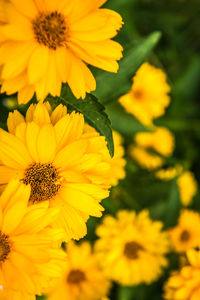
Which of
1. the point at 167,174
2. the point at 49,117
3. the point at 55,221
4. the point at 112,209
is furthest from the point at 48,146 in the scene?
the point at 167,174

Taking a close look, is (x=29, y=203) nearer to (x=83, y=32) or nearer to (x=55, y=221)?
(x=55, y=221)

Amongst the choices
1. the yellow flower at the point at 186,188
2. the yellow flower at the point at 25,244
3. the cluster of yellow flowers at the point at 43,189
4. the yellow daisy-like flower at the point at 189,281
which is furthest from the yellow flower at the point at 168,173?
the yellow flower at the point at 25,244

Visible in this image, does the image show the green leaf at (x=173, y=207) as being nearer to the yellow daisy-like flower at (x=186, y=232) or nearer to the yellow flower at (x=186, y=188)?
the yellow daisy-like flower at (x=186, y=232)

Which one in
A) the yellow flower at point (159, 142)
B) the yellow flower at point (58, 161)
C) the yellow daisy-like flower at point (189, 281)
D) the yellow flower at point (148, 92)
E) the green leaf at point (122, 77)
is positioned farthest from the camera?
the yellow flower at point (159, 142)

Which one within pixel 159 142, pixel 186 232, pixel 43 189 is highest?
pixel 159 142

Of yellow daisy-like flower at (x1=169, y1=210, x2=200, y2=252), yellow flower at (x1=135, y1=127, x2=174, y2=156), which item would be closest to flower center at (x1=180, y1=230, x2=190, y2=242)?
yellow daisy-like flower at (x1=169, y1=210, x2=200, y2=252)

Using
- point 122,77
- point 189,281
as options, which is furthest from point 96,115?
point 189,281

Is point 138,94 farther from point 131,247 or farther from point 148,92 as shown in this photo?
point 131,247
